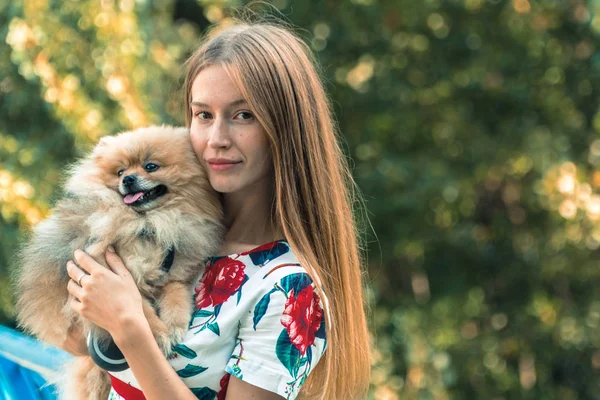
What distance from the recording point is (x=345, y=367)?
7.00ft

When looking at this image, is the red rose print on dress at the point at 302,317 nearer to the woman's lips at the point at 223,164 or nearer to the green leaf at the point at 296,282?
the green leaf at the point at 296,282

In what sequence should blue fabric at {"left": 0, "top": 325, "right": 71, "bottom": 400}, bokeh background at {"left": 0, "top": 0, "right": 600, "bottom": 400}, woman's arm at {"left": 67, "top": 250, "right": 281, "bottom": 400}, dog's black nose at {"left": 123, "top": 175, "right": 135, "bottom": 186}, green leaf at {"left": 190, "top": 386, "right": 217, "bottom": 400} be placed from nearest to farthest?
1. woman's arm at {"left": 67, "top": 250, "right": 281, "bottom": 400}
2. green leaf at {"left": 190, "top": 386, "right": 217, "bottom": 400}
3. dog's black nose at {"left": 123, "top": 175, "right": 135, "bottom": 186}
4. blue fabric at {"left": 0, "top": 325, "right": 71, "bottom": 400}
5. bokeh background at {"left": 0, "top": 0, "right": 600, "bottom": 400}

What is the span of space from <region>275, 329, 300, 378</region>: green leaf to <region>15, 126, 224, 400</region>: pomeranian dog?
1.09 feet

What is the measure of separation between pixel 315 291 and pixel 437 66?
548 centimetres

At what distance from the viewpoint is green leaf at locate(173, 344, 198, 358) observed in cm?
192

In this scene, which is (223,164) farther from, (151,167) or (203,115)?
(151,167)

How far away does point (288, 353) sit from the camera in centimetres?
185

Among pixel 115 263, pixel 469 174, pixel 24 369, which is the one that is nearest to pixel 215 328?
pixel 115 263

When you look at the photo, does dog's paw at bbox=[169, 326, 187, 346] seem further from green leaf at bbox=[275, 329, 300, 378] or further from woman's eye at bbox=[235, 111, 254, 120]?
woman's eye at bbox=[235, 111, 254, 120]

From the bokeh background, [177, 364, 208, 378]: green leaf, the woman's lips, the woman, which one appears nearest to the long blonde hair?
the woman

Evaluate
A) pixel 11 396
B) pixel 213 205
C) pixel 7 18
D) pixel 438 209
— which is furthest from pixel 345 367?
pixel 438 209

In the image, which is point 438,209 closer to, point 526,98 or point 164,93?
point 526,98

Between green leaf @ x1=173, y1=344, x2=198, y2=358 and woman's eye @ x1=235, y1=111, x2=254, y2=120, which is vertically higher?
woman's eye @ x1=235, y1=111, x2=254, y2=120

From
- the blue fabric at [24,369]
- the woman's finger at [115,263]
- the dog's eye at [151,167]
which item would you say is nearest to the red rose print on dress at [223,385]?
the woman's finger at [115,263]
